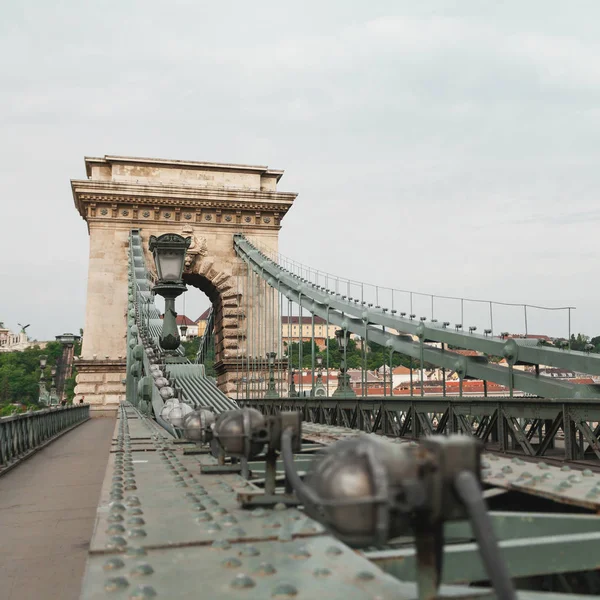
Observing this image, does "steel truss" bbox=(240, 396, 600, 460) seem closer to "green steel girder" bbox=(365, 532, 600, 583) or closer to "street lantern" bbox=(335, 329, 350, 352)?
"street lantern" bbox=(335, 329, 350, 352)

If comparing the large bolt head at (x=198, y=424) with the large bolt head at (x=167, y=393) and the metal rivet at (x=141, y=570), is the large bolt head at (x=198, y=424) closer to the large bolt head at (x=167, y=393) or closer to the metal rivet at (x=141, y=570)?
the metal rivet at (x=141, y=570)

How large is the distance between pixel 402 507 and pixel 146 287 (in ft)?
62.0

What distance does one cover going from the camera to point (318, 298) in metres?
20.9

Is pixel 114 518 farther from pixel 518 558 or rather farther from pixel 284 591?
pixel 518 558

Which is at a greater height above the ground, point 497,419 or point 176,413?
point 176,413

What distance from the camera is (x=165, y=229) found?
99.7 ft

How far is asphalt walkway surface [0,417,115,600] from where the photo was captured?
423 centimetres

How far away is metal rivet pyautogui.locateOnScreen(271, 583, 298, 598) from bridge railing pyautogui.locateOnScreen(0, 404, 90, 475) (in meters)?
8.34

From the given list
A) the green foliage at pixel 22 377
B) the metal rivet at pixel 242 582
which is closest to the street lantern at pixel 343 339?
the metal rivet at pixel 242 582

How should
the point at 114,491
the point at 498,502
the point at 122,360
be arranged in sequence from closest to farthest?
the point at 114,491 → the point at 498,502 → the point at 122,360

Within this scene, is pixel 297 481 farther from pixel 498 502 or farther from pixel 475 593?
pixel 498 502

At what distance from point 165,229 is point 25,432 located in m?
18.9

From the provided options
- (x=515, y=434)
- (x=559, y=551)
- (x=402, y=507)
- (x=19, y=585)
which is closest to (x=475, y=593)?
(x=402, y=507)

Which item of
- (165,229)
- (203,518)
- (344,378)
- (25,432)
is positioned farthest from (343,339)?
(203,518)
